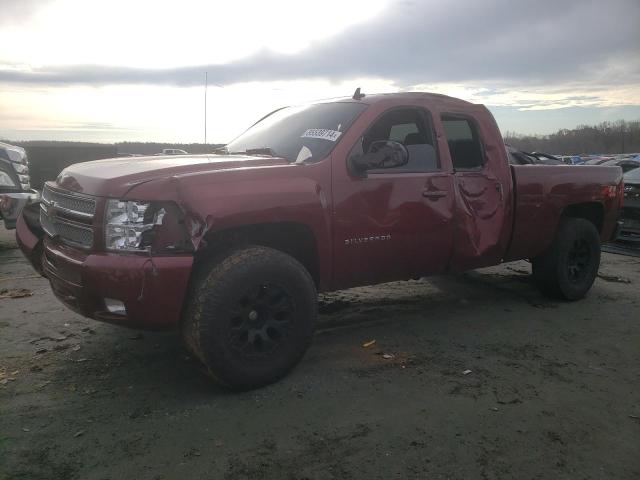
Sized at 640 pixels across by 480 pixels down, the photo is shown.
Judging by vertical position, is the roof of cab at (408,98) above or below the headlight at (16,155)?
above

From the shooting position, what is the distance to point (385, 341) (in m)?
4.52

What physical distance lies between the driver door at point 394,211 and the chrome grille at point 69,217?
62.5 inches

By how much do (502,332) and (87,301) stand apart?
3.38 metres

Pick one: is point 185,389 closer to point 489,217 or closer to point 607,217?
point 489,217

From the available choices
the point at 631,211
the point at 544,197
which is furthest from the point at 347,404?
the point at 631,211

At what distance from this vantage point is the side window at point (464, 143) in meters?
4.87

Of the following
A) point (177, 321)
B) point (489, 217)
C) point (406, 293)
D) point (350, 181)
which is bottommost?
point (406, 293)

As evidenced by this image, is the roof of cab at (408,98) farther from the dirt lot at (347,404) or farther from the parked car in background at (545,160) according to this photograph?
the dirt lot at (347,404)

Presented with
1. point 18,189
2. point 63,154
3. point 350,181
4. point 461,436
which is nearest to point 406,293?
point 350,181

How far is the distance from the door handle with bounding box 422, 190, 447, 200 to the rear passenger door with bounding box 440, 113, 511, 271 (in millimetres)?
183

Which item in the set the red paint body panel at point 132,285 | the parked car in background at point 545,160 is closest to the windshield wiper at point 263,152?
the red paint body panel at point 132,285

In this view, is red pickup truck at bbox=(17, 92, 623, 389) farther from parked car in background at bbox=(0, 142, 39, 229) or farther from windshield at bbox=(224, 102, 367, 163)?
parked car in background at bbox=(0, 142, 39, 229)

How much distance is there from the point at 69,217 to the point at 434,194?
265 cm

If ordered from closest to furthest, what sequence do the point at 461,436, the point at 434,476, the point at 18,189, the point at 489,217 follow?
the point at 434,476 < the point at 461,436 < the point at 489,217 < the point at 18,189
